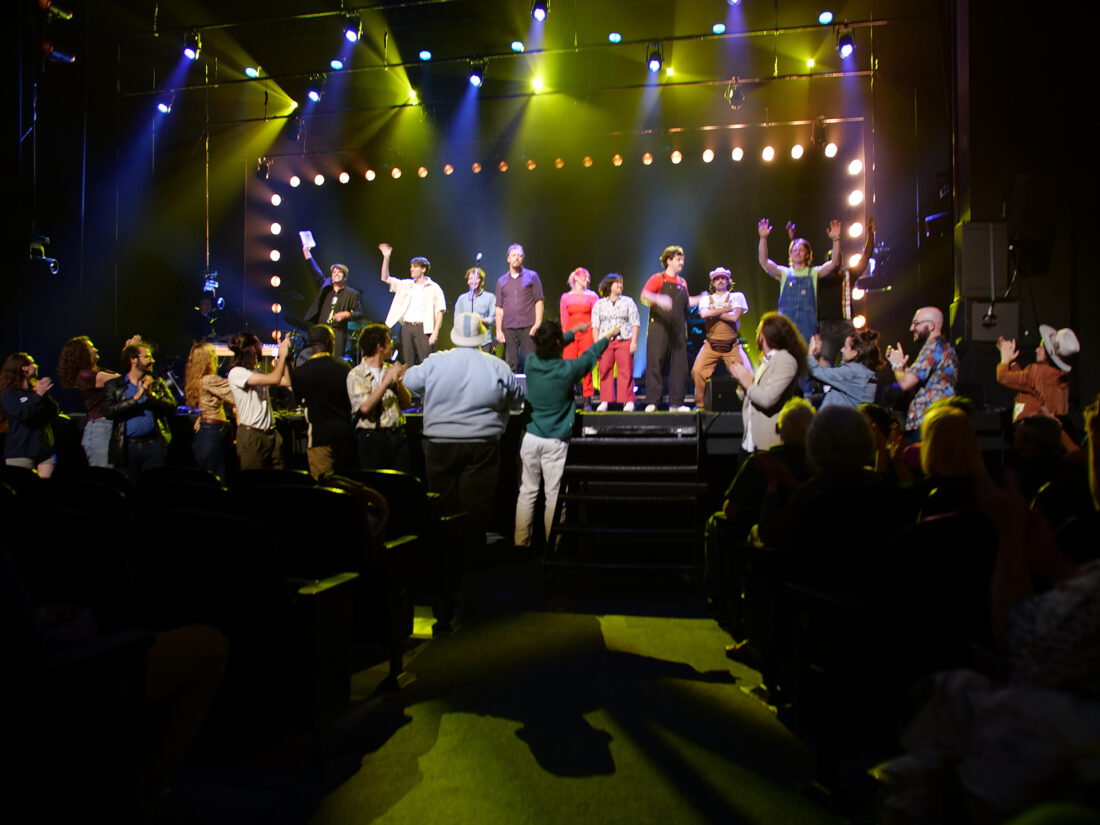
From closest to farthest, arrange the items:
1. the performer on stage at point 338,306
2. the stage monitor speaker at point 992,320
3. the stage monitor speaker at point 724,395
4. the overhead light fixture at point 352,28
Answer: the stage monitor speaker at point 724,395 < the stage monitor speaker at point 992,320 < the performer on stage at point 338,306 < the overhead light fixture at point 352,28

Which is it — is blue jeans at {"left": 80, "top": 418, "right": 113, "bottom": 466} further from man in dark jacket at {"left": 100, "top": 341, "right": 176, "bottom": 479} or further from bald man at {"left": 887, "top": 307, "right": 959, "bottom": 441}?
bald man at {"left": 887, "top": 307, "right": 959, "bottom": 441}

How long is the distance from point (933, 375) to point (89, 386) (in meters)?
6.67

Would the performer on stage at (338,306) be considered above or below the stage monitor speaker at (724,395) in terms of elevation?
above

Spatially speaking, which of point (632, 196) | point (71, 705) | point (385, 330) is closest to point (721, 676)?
point (71, 705)

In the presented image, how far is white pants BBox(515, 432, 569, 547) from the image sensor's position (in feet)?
18.4

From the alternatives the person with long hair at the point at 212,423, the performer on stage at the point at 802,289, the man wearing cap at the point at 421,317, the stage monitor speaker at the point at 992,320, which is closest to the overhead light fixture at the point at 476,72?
the man wearing cap at the point at 421,317

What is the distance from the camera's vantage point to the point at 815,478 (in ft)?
8.93

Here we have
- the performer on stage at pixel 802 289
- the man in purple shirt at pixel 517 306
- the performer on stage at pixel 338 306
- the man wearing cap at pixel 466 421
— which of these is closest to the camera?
the man wearing cap at pixel 466 421

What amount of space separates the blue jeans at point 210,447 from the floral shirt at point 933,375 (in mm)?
5490

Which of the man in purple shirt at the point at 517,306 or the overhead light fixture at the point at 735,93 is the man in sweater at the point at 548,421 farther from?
the overhead light fixture at the point at 735,93

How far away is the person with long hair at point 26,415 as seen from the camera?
216 inches

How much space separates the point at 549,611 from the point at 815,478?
2169 millimetres

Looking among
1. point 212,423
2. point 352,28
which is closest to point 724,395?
point 212,423

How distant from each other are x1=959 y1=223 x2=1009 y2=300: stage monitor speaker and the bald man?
192 centimetres
